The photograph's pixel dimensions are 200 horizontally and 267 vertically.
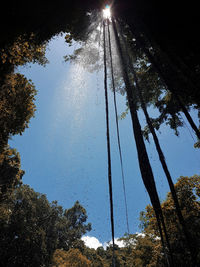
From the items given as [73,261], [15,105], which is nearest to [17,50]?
[15,105]

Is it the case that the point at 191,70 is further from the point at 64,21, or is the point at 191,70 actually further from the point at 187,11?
the point at 64,21

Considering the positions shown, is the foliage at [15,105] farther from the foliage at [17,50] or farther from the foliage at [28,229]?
the foliage at [28,229]

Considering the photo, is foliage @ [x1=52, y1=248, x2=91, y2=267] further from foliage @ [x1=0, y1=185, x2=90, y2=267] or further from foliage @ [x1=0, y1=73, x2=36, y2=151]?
foliage @ [x1=0, y1=73, x2=36, y2=151]

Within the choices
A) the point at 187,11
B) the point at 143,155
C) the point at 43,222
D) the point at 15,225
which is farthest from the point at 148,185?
the point at 43,222

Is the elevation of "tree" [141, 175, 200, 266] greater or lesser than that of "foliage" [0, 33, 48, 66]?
lesser

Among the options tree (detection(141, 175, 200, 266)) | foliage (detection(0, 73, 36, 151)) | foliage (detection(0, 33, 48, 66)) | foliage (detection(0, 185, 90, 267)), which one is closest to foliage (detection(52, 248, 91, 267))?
foliage (detection(0, 185, 90, 267))

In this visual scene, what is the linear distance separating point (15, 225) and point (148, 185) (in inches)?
910

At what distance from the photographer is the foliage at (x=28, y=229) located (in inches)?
710

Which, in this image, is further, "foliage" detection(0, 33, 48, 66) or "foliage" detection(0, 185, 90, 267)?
"foliage" detection(0, 185, 90, 267)

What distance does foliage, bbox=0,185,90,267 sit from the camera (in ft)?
59.2

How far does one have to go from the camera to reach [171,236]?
903 cm

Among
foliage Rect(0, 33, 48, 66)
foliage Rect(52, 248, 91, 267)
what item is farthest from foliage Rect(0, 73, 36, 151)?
foliage Rect(52, 248, 91, 267)

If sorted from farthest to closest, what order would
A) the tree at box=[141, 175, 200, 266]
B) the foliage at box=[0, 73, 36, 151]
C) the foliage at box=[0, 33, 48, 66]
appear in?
the tree at box=[141, 175, 200, 266] < the foliage at box=[0, 73, 36, 151] < the foliage at box=[0, 33, 48, 66]

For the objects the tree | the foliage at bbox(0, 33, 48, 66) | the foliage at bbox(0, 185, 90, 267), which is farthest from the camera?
the foliage at bbox(0, 185, 90, 267)
